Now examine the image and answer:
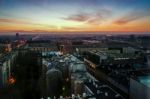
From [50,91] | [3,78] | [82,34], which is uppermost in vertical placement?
[82,34]

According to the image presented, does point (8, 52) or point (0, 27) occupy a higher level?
point (0, 27)

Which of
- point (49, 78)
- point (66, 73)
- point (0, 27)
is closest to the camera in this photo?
point (0, 27)

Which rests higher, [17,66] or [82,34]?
[82,34]

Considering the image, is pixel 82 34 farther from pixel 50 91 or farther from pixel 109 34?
pixel 50 91

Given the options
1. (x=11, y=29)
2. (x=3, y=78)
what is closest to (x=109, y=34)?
(x=11, y=29)

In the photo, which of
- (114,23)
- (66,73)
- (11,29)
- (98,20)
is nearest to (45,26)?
(11,29)

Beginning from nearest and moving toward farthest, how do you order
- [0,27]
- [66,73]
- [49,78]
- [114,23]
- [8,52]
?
[0,27] → [114,23] → [8,52] → [49,78] → [66,73]

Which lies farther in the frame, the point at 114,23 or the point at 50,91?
the point at 50,91

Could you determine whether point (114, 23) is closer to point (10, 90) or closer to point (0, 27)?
point (0, 27)

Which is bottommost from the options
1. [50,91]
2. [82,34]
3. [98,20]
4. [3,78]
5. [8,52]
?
[50,91]
